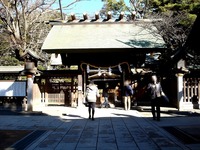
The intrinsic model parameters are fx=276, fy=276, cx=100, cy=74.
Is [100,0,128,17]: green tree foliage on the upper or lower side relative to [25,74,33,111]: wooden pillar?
upper

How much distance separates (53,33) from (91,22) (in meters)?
3.25

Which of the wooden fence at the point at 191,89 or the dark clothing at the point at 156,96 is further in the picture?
the wooden fence at the point at 191,89

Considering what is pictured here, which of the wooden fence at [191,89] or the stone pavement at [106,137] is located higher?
the wooden fence at [191,89]

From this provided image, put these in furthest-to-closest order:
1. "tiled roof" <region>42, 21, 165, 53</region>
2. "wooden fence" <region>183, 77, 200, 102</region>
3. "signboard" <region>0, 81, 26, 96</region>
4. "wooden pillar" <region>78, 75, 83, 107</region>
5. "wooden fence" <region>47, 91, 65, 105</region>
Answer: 1. "wooden fence" <region>47, 91, 65, 105</region>
2. "wooden pillar" <region>78, 75, 83, 107</region>
3. "signboard" <region>0, 81, 26, 96</region>
4. "tiled roof" <region>42, 21, 165, 53</region>
5. "wooden fence" <region>183, 77, 200, 102</region>

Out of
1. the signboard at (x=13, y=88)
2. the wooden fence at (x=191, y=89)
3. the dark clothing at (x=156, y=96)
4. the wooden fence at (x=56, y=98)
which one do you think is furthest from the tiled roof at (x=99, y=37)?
the dark clothing at (x=156, y=96)

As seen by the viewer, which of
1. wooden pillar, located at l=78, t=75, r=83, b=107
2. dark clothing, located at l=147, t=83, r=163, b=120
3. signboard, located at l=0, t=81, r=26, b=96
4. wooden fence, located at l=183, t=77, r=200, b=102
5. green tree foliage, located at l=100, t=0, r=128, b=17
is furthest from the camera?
green tree foliage, located at l=100, t=0, r=128, b=17

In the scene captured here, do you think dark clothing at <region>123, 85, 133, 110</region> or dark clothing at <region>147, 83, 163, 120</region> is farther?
dark clothing at <region>123, 85, 133, 110</region>

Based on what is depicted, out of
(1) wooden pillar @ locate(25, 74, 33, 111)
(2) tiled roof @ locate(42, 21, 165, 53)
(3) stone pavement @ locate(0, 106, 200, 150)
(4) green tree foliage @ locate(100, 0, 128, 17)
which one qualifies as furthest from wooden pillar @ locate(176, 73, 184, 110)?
(4) green tree foliage @ locate(100, 0, 128, 17)

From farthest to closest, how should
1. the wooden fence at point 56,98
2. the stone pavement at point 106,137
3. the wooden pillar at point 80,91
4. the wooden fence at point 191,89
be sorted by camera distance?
the wooden fence at point 56,98 < the wooden pillar at point 80,91 < the wooden fence at point 191,89 < the stone pavement at point 106,137

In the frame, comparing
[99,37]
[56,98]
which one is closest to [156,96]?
[99,37]

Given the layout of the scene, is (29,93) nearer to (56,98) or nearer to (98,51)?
(56,98)

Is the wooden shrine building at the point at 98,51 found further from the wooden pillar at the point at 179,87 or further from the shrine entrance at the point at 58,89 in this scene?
the wooden pillar at the point at 179,87

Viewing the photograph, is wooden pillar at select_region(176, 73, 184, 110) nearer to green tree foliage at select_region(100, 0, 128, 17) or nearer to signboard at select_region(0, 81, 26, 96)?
signboard at select_region(0, 81, 26, 96)

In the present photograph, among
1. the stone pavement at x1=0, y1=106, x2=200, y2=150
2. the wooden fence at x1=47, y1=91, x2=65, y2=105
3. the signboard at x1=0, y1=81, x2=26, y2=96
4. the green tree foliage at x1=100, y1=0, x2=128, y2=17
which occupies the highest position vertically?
the green tree foliage at x1=100, y1=0, x2=128, y2=17
